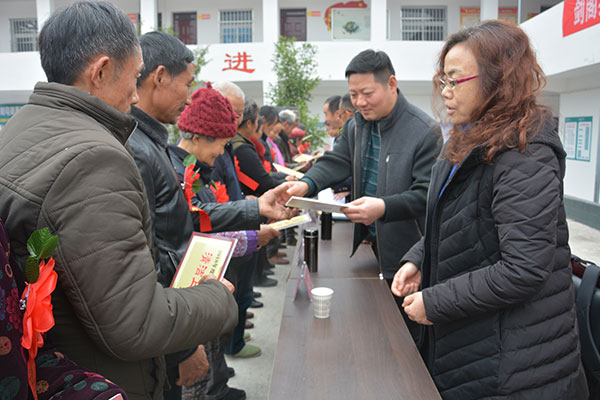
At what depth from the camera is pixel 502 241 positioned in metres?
1.17

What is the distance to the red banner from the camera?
21.1ft

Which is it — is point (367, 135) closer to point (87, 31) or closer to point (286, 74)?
point (87, 31)

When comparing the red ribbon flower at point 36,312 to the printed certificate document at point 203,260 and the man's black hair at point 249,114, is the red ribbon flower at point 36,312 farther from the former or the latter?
the man's black hair at point 249,114

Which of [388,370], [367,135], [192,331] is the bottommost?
[388,370]

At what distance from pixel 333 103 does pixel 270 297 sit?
2.38 m

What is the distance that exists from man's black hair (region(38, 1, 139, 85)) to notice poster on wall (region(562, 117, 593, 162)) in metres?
8.59

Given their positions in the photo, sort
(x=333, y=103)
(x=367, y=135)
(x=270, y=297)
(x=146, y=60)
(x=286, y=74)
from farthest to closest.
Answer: (x=286, y=74)
(x=333, y=103)
(x=270, y=297)
(x=367, y=135)
(x=146, y=60)

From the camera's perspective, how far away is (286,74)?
10859mm

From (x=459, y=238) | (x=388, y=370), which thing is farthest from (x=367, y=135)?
(x=388, y=370)

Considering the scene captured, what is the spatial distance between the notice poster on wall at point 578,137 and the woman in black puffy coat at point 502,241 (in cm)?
781

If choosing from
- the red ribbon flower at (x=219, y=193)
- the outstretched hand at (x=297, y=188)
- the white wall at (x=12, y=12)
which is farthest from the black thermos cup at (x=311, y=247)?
the white wall at (x=12, y=12)

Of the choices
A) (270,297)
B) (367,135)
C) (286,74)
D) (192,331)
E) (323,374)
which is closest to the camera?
(192,331)

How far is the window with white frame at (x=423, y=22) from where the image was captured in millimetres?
14539

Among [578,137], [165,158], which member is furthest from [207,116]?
[578,137]
